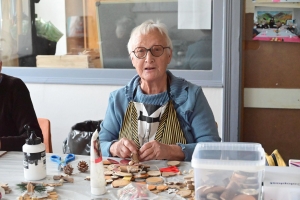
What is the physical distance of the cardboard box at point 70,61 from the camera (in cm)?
332

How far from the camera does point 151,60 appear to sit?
1994 mm

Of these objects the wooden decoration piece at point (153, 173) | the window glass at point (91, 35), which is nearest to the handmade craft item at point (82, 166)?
the wooden decoration piece at point (153, 173)

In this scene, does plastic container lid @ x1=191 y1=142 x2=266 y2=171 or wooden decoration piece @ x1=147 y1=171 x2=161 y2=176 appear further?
wooden decoration piece @ x1=147 y1=171 x2=161 y2=176

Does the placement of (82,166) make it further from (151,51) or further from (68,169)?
(151,51)

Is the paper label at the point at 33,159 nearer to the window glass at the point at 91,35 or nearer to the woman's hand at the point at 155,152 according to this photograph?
the woman's hand at the point at 155,152

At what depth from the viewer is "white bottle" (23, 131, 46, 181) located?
60.5 inches

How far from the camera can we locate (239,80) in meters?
2.98

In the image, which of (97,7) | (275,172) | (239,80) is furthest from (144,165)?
(97,7)

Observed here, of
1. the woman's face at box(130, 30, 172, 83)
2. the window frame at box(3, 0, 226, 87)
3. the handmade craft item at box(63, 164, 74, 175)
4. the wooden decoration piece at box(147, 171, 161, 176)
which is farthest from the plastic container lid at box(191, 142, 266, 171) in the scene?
the window frame at box(3, 0, 226, 87)

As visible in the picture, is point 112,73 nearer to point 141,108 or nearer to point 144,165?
point 141,108

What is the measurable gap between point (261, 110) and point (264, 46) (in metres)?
0.45

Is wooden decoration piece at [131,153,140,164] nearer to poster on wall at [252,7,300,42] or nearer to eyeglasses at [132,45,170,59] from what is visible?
eyeglasses at [132,45,170,59]

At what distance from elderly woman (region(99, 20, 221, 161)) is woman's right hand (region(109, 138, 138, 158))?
0.41ft

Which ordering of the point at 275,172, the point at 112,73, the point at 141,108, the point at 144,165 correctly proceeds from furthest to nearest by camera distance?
the point at 112,73 < the point at 141,108 < the point at 144,165 < the point at 275,172
